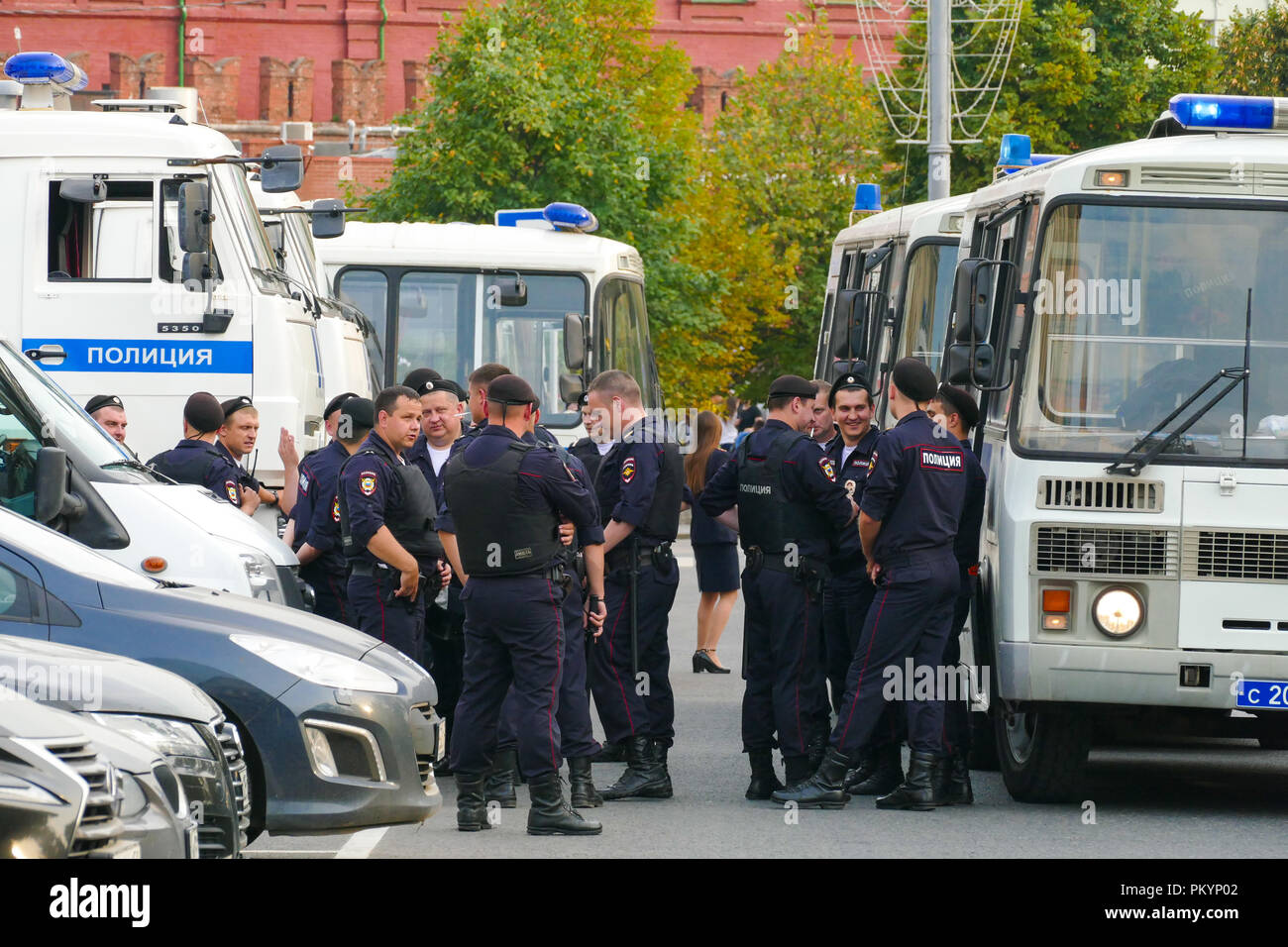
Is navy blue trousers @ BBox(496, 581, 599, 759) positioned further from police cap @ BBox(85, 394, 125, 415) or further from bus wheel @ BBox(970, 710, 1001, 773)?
police cap @ BBox(85, 394, 125, 415)

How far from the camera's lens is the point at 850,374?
10820 millimetres

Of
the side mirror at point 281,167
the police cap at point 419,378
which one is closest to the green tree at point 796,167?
the side mirror at point 281,167

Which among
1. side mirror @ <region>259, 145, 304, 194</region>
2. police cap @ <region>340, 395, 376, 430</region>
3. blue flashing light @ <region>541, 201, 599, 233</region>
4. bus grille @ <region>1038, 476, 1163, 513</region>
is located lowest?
bus grille @ <region>1038, 476, 1163, 513</region>

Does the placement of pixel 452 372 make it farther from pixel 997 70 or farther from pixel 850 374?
pixel 997 70

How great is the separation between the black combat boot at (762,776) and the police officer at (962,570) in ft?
2.66

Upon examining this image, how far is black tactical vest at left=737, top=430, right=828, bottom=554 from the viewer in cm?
952

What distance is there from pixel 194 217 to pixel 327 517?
3.36 meters

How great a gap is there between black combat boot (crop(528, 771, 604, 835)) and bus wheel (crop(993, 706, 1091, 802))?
2.10 meters

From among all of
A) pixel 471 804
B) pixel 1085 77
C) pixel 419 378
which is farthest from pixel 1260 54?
pixel 471 804

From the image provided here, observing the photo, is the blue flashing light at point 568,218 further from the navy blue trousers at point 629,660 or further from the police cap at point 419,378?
the navy blue trousers at point 629,660

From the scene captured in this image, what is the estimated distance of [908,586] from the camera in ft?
30.4

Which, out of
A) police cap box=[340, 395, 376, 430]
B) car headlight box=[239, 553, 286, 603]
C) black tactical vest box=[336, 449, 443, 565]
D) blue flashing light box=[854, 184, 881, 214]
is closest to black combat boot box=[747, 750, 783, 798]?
black tactical vest box=[336, 449, 443, 565]
